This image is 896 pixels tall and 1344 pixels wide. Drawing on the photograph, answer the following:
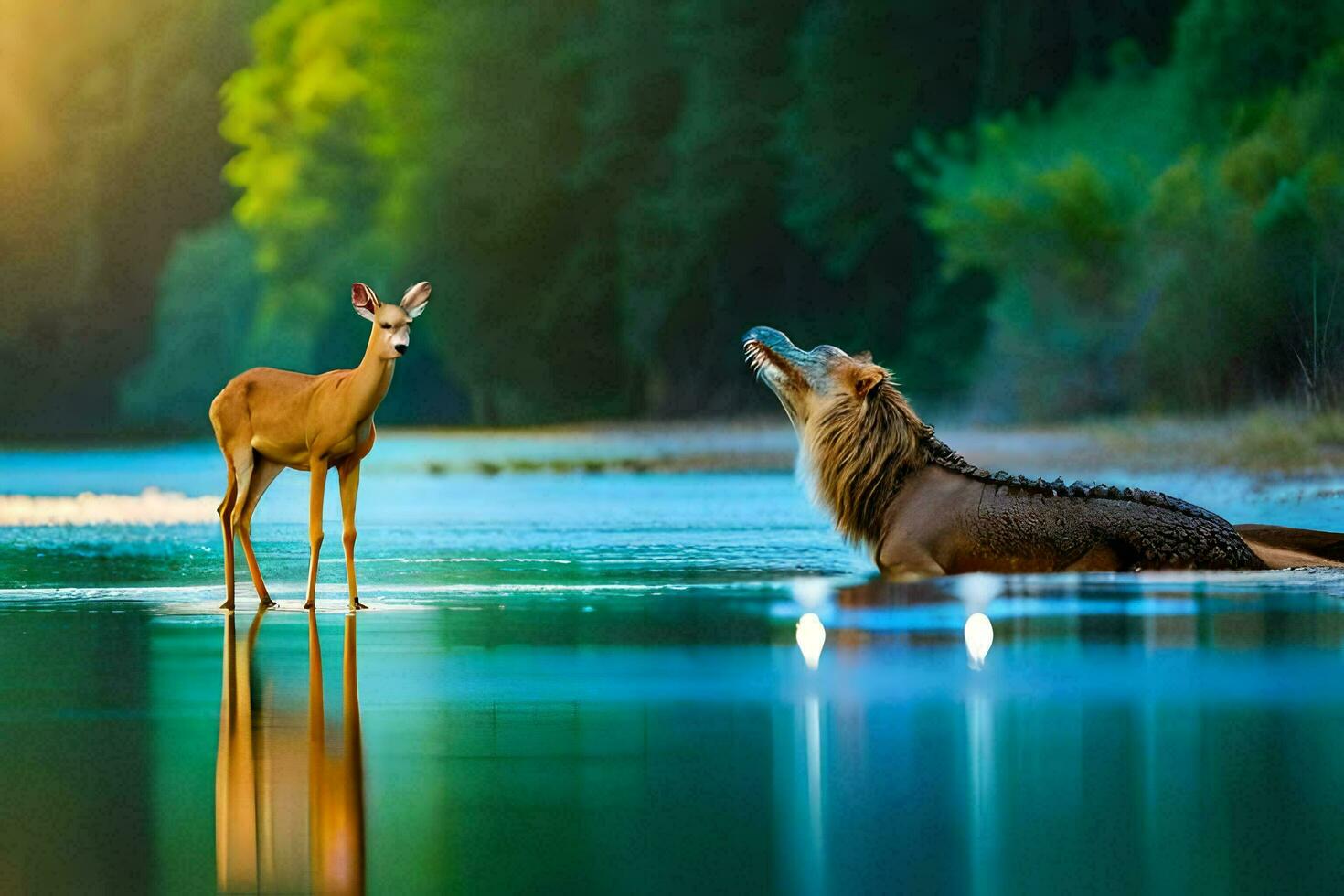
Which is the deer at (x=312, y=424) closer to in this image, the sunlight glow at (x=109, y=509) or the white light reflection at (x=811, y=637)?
the white light reflection at (x=811, y=637)

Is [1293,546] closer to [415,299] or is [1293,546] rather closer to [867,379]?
[867,379]

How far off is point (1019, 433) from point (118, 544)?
6805 millimetres

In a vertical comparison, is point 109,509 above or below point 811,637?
above

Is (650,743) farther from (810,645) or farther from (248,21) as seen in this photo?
(248,21)

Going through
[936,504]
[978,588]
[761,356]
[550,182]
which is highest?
[550,182]

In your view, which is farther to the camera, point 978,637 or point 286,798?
point 978,637

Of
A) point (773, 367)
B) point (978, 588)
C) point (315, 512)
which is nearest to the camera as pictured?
point (315, 512)

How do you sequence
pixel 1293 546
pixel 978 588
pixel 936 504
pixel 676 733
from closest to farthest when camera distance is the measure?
1. pixel 676 733
2. pixel 978 588
3. pixel 936 504
4. pixel 1293 546

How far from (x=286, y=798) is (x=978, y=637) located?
2.15 metres

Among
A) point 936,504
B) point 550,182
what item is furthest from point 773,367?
point 550,182

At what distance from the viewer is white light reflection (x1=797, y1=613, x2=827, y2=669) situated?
13.2ft

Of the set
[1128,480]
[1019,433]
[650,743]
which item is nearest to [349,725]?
[650,743]

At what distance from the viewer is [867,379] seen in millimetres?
6113

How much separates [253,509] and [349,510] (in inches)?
12.9
